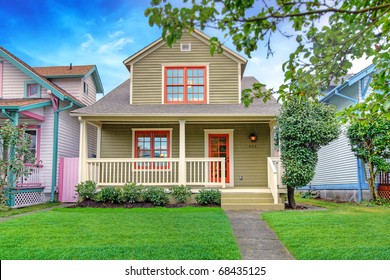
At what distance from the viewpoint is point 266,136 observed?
37.1 feet

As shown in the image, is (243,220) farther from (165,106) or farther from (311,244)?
(165,106)

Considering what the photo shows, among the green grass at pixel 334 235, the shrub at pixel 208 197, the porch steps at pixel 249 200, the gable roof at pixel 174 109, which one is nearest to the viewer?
the green grass at pixel 334 235

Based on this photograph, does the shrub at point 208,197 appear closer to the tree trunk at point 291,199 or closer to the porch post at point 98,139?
the tree trunk at point 291,199

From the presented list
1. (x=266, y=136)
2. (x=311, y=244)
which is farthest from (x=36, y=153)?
(x=311, y=244)

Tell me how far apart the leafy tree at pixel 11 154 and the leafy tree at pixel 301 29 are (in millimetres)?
7648

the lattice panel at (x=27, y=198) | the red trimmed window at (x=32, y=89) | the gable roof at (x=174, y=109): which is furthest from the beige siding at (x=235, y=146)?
the red trimmed window at (x=32, y=89)

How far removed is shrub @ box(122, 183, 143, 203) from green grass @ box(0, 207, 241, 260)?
1882 mm

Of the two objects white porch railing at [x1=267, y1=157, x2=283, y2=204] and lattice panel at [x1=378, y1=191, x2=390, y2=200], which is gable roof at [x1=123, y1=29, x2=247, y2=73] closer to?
white porch railing at [x1=267, y1=157, x2=283, y2=204]

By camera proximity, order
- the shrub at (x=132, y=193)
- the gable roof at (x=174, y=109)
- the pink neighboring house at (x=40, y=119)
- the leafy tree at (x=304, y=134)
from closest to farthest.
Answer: the leafy tree at (x=304, y=134)
the shrub at (x=132, y=193)
the gable roof at (x=174, y=109)
the pink neighboring house at (x=40, y=119)

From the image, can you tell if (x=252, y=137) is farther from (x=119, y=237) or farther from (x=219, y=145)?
(x=119, y=237)

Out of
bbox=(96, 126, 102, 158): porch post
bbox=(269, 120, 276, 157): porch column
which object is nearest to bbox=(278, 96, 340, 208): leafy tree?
bbox=(269, 120, 276, 157): porch column

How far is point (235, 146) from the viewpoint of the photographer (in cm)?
1132

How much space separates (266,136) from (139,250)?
7542 mm

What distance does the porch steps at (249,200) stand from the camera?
852 cm
